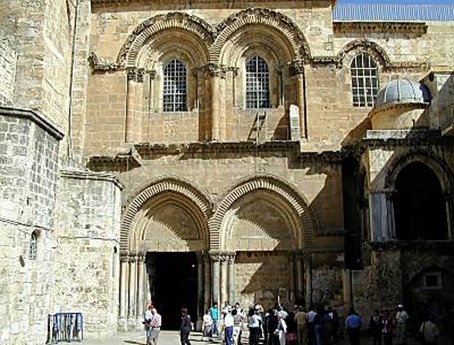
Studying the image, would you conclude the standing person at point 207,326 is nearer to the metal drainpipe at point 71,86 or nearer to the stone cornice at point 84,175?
the stone cornice at point 84,175

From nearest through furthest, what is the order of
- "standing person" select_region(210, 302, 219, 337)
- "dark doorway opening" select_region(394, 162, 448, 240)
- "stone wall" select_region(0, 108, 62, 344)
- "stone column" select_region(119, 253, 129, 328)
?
"stone wall" select_region(0, 108, 62, 344)
"standing person" select_region(210, 302, 219, 337)
"dark doorway opening" select_region(394, 162, 448, 240)
"stone column" select_region(119, 253, 129, 328)

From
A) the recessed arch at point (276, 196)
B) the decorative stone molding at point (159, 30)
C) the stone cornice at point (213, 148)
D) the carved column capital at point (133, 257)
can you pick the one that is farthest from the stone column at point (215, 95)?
the carved column capital at point (133, 257)

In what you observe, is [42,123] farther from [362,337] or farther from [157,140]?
[362,337]

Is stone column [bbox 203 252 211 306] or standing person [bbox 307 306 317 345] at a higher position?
stone column [bbox 203 252 211 306]

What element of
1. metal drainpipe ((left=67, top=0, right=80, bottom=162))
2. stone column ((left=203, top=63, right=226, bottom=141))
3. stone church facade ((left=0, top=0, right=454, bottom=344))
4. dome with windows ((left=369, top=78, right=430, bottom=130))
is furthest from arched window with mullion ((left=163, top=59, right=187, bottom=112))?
dome with windows ((left=369, top=78, right=430, bottom=130))

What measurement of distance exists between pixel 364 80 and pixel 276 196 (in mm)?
6681

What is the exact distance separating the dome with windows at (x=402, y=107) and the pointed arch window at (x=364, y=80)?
204 cm

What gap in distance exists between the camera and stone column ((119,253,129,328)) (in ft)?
70.7

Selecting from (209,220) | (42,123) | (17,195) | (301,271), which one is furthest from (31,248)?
(301,271)

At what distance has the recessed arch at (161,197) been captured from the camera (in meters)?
22.1

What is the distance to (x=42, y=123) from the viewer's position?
1312 centimetres

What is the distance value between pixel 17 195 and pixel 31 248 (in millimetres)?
1441

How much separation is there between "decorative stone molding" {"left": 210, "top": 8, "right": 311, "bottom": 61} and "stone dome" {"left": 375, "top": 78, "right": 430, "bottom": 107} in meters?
3.88

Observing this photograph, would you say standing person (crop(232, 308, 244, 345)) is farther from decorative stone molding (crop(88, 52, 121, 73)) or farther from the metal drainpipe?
decorative stone molding (crop(88, 52, 121, 73))
